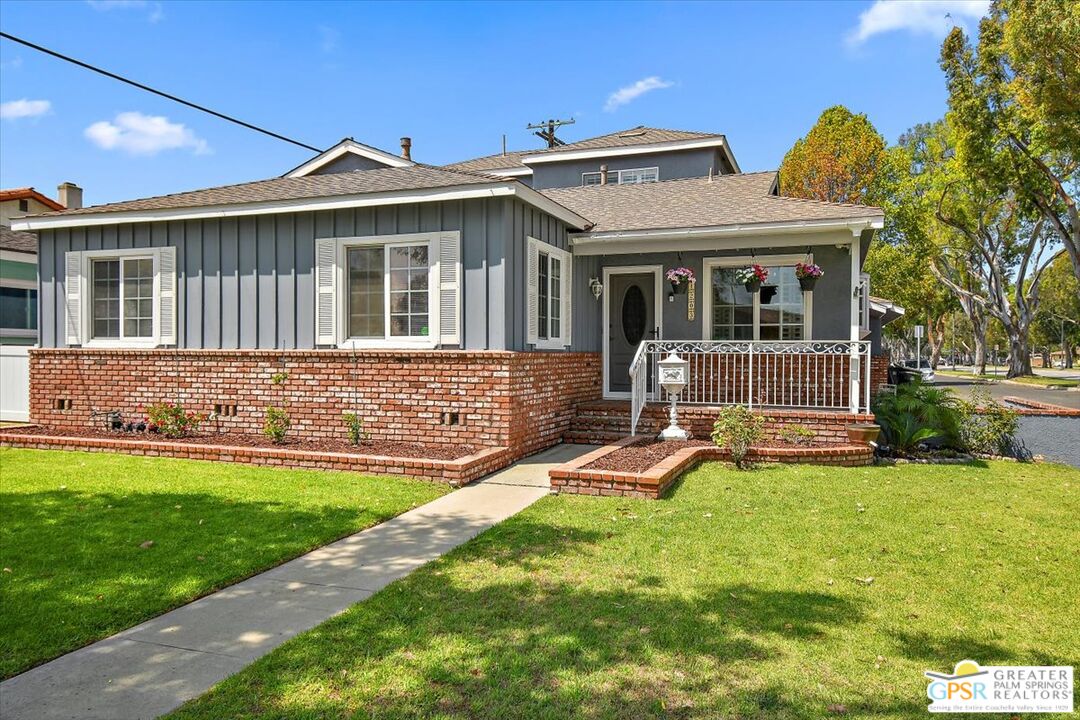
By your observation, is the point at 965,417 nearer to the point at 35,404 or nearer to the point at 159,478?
the point at 159,478

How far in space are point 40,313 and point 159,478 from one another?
575cm

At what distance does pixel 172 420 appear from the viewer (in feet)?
31.1

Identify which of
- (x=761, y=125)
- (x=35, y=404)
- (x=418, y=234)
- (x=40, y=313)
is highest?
(x=761, y=125)

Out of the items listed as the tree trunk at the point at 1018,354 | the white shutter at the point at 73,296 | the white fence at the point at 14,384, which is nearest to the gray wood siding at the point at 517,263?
the white shutter at the point at 73,296

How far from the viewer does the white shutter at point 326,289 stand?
30.4 ft

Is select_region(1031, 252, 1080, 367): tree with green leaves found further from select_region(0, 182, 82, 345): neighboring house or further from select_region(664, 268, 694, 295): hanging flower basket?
select_region(0, 182, 82, 345): neighboring house

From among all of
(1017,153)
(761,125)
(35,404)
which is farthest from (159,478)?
(1017,153)

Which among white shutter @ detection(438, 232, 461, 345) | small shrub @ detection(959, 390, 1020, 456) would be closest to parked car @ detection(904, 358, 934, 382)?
small shrub @ detection(959, 390, 1020, 456)

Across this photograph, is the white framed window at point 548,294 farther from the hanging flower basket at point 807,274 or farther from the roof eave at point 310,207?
the hanging flower basket at point 807,274

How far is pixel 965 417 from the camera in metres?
9.83

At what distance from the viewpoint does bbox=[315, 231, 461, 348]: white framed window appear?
8.73 m

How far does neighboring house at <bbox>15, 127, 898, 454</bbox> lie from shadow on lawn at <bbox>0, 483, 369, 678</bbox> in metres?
2.95

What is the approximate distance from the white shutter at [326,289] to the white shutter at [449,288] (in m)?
1.67

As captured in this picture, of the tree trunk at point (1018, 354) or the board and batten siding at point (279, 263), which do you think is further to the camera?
the tree trunk at point (1018, 354)
